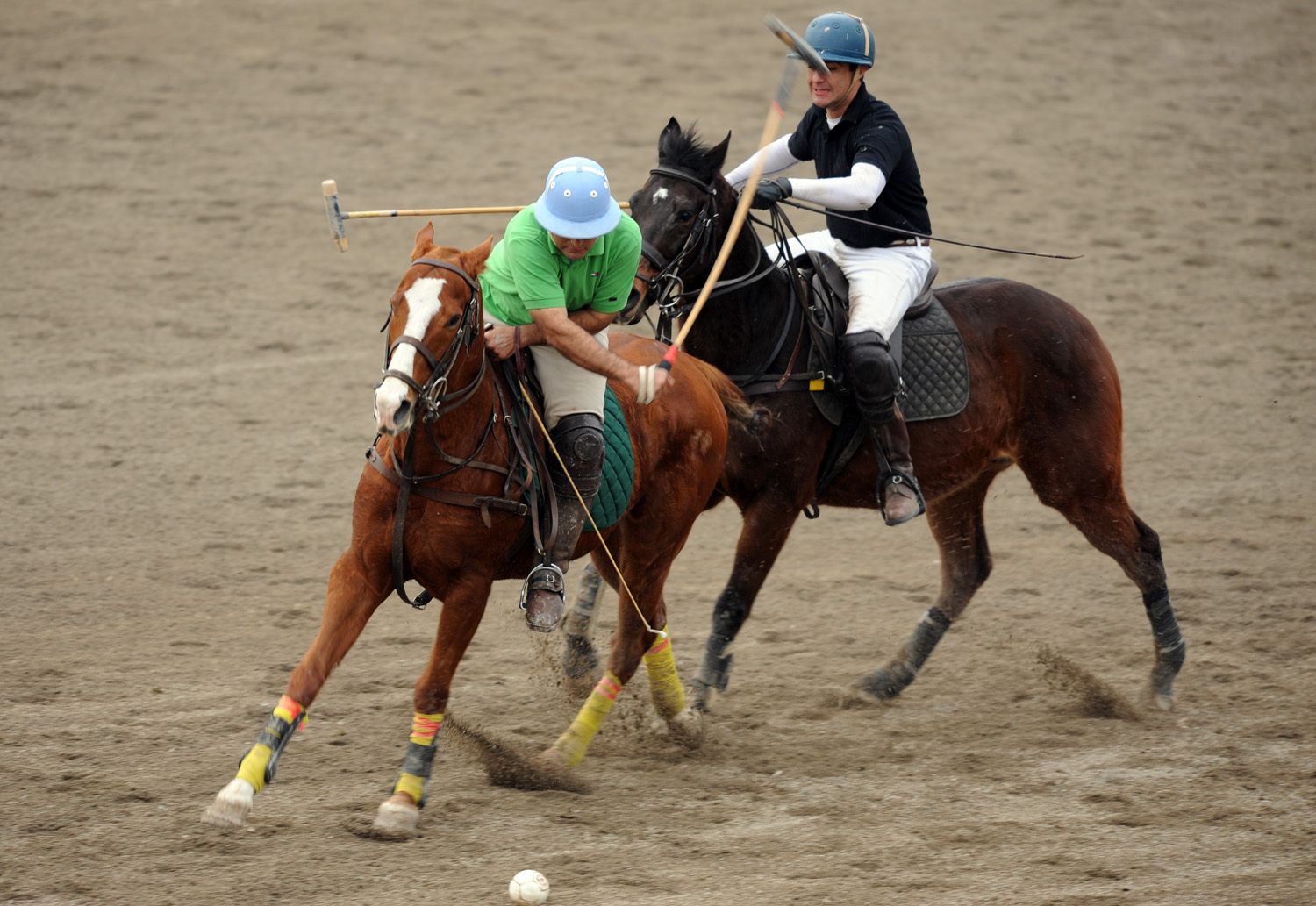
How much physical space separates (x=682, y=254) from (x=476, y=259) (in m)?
1.23

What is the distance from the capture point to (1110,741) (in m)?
5.93

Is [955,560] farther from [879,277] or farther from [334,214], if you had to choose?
[334,214]

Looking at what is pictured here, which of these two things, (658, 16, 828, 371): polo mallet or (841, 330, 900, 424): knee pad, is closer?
(658, 16, 828, 371): polo mallet

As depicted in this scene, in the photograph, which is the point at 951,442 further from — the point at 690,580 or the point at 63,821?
the point at 63,821

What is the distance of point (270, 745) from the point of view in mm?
4449

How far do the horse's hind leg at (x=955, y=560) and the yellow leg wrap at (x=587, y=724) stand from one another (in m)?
1.60

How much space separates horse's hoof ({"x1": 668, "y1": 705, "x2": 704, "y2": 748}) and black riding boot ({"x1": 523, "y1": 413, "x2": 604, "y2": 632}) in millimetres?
1091

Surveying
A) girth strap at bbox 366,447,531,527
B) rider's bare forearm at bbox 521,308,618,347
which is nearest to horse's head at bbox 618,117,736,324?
rider's bare forearm at bbox 521,308,618,347

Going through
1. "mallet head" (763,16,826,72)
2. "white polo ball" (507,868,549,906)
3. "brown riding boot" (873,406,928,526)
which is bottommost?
"white polo ball" (507,868,549,906)

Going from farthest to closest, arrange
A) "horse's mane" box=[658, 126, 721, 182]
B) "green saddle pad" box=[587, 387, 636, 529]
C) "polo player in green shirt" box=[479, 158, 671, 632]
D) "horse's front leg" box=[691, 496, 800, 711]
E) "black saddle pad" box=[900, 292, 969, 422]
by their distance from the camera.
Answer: "black saddle pad" box=[900, 292, 969, 422] → "horse's front leg" box=[691, 496, 800, 711] → "horse's mane" box=[658, 126, 721, 182] → "green saddle pad" box=[587, 387, 636, 529] → "polo player in green shirt" box=[479, 158, 671, 632]

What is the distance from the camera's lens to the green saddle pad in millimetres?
5160

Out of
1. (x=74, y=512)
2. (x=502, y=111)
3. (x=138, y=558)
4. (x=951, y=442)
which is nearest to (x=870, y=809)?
(x=951, y=442)

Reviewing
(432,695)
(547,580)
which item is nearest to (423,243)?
(547,580)

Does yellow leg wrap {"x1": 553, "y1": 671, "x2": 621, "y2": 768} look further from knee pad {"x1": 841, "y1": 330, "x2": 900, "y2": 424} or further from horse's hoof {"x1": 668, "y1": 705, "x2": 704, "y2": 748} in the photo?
knee pad {"x1": 841, "y1": 330, "x2": 900, "y2": 424}
